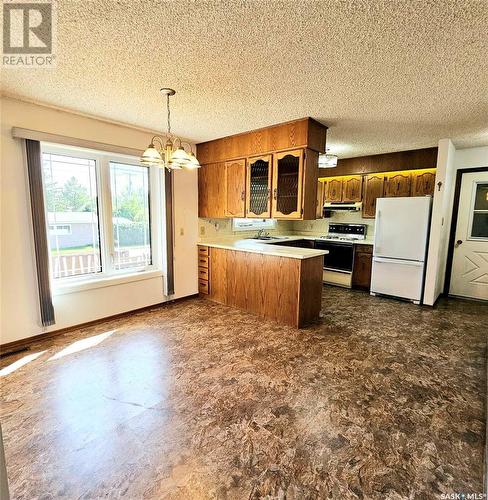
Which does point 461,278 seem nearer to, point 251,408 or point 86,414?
point 251,408

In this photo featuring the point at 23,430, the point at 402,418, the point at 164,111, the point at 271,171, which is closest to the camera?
the point at 23,430

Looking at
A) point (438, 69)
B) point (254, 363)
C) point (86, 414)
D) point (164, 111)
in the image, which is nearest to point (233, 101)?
point (164, 111)

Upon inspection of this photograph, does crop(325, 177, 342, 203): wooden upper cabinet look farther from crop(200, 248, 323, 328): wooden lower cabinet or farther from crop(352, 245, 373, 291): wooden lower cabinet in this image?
crop(200, 248, 323, 328): wooden lower cabinet

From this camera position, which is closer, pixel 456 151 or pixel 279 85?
pixel 279 85

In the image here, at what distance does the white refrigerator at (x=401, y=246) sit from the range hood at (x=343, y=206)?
2.36 feet

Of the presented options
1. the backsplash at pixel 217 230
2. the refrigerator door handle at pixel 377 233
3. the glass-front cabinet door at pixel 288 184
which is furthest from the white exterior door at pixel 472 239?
the backsplash at pixel 217 230

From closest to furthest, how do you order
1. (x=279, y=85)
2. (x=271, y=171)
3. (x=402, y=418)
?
(x=402, y=418)
(x=279, y=85)
(x=271, y=171)

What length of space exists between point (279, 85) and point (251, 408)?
2525mm

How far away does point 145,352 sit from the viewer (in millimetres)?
2750

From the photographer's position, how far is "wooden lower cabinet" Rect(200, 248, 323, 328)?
133 inches

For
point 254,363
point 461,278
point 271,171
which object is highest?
point 271,171

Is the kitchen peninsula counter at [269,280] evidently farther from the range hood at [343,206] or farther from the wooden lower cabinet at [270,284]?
the range hood at [343,206]

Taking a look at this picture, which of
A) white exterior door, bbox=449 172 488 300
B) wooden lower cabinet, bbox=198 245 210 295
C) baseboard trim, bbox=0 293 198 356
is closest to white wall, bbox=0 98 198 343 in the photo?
baseboard trim, bbox=0 293 198 356

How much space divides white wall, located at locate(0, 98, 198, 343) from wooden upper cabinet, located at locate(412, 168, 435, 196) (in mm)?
4264
